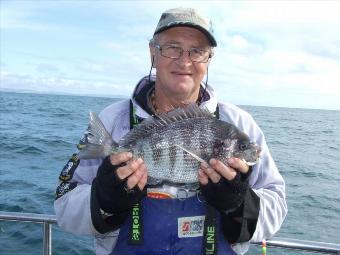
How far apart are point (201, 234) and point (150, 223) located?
0.40 metres

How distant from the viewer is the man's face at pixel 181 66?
321cm

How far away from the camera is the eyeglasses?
127 inches

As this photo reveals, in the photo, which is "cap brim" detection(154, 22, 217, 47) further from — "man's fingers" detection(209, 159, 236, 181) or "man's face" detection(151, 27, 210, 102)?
"man's fingers" detection(209, 159, 236, 181)

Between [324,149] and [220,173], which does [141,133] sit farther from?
[324,149]

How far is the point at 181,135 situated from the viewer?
294cm

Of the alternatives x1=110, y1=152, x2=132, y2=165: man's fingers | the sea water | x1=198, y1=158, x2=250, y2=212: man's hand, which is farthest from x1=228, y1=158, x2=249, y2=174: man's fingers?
the sea water

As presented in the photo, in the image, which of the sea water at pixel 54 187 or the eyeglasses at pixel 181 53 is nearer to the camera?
the eyeglasses at pixel 181 53

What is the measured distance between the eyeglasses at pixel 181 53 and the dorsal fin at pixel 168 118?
440 millimetres

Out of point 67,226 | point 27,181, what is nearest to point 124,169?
point 67,226

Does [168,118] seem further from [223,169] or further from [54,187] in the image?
[54,187]

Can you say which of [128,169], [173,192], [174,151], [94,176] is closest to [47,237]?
[94,176]

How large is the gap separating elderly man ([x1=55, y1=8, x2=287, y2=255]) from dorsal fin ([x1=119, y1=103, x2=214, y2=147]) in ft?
0.87

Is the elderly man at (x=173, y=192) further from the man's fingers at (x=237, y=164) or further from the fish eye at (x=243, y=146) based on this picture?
the fish eye at (x=243, y=146)

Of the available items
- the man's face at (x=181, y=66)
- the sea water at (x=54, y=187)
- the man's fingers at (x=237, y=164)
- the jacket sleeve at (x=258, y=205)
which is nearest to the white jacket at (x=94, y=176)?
the jacket sleeve at (x=258, y=205)
